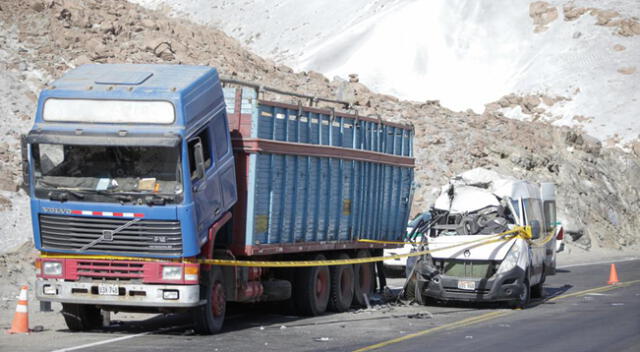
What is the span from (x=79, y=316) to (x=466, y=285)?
7561 mm

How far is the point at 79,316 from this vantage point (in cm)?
1523

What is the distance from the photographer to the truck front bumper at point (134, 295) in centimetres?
1403

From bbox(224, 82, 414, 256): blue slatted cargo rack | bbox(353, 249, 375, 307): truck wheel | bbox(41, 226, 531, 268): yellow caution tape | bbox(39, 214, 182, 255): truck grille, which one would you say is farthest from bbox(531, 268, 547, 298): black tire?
bbox(39, 214, 182, 255): truck grille

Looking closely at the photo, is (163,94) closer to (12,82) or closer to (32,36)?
(12,82)

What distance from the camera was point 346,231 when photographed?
19.5 meters

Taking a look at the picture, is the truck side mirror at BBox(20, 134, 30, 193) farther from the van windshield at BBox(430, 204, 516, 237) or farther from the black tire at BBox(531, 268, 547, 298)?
the black tire at BBox(531, 268, 547, 298)

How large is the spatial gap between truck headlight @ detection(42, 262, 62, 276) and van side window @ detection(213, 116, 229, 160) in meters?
2.75

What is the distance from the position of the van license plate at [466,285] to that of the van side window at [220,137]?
6.17 meters

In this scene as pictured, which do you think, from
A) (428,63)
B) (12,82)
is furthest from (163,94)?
(428,63)

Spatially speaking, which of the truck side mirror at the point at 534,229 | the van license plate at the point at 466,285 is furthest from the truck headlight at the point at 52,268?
the truck side mirror at the point at 534,229

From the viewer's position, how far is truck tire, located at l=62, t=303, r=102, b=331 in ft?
49.6

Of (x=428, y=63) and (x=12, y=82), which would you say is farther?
(x=428, y=63)

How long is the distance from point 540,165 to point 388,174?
30.7 metres

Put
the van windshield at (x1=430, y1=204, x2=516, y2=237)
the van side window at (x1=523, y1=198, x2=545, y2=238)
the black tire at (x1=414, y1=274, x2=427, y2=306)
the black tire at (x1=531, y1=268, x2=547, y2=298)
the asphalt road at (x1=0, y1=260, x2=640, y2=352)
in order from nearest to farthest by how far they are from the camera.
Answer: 1. the asphalt road at (x1=0, y1=260, x2=640, y2=352)
2. the black tire at (x1=414, y1=274, x2=427, y2=306)
3. the van windshield at (x1=430, y1=204, x2=516, y2=237)
4. the van side window at (x1=523, y1=198, x2=545, y2=238)
5. the black tire at (x1=531, y1=268, x2=547, y2=298)
